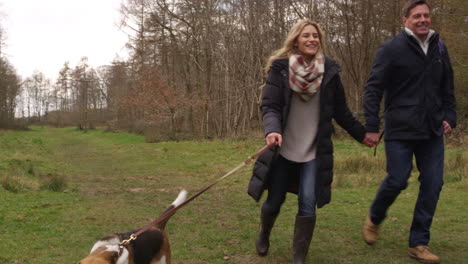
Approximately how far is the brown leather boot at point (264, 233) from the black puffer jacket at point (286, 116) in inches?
17.3

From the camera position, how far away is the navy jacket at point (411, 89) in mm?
3848

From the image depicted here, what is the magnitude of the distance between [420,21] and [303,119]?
1.30 metres

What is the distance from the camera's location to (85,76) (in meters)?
59.1

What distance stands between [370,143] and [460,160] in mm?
6460

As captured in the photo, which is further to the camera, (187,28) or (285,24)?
(187,28)

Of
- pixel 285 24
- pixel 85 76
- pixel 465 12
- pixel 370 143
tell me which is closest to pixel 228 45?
pixel 285 24

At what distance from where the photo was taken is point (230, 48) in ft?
78.4

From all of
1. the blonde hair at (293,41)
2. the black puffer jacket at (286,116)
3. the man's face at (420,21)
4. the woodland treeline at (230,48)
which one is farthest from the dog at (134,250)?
the woodland treeline at (230,48)

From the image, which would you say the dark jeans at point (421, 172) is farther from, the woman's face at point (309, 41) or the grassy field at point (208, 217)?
the woman's face at point (309, 41)

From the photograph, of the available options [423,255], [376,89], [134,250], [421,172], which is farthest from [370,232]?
[134,250]

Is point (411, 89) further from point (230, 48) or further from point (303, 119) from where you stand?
point (230, 48)

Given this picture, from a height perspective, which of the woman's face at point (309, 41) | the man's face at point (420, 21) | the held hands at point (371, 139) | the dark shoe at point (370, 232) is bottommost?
the dark shoe at point (370, 232)

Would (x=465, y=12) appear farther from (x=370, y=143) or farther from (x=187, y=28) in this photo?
(x=187, y=28)

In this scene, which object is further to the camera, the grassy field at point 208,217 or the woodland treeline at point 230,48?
the woodland treeline at point 230,48
